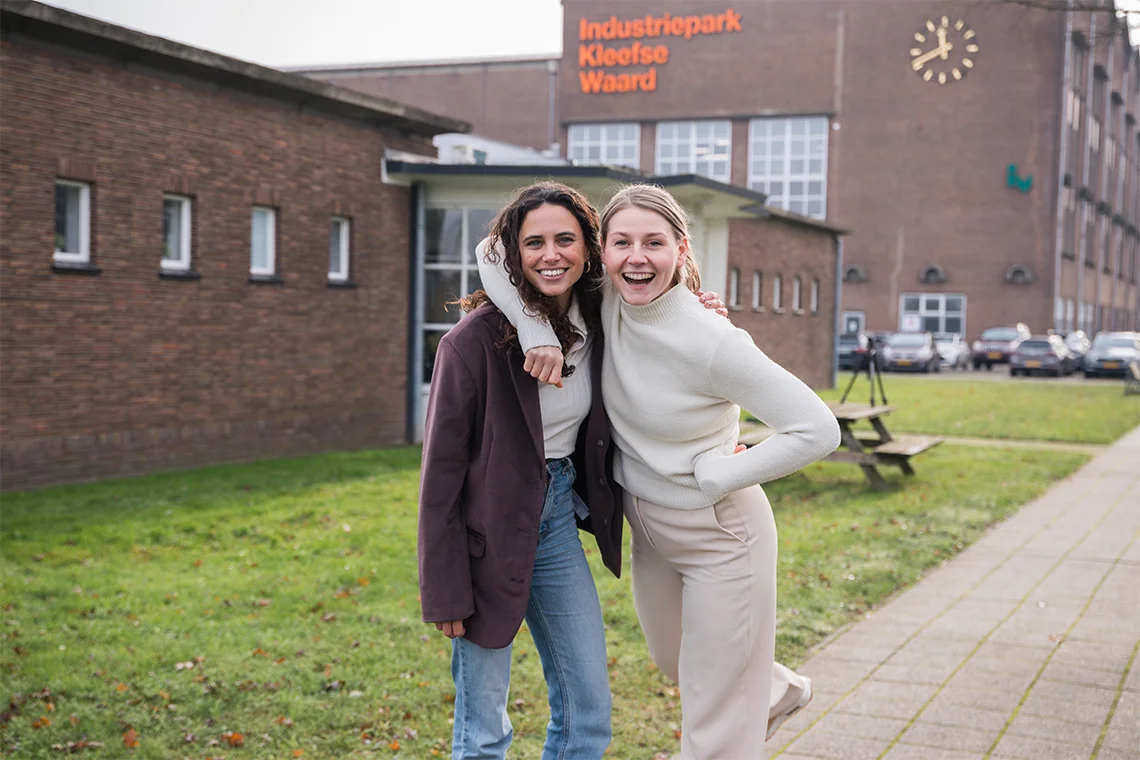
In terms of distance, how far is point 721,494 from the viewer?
11.2 feet

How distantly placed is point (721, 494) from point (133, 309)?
11.4 metres

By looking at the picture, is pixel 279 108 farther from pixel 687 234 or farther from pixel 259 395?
pixel 687 234

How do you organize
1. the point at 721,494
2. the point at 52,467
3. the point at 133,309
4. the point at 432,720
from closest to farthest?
the point at 721,494 → the point at 432,720 → the point at 52,467 → the point at 133,309

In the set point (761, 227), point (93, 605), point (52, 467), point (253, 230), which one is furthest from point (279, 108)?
point (761, 227)

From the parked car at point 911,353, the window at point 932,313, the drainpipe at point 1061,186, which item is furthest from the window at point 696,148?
the drainpipe at point 1061,186

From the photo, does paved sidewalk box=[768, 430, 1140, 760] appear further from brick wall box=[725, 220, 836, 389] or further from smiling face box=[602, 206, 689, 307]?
brick wall box=[725, 220, 836, 389]

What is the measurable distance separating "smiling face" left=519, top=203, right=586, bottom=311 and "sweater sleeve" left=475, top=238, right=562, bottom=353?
0.07 m

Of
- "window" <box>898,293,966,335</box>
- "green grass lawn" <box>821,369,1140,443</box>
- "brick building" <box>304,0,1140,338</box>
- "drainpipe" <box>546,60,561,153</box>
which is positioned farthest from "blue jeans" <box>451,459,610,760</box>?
"drainpipe" <box>546,60,561,153</box>

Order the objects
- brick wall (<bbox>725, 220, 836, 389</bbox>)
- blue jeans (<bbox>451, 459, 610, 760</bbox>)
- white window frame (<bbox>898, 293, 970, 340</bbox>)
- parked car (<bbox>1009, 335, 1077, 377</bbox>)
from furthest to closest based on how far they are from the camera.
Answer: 1. white window frame (<bbox>898, 293, 970, 340</bbox>)
2. parked car (<bbox>1009, 335, 1077, 377</bbox>)
3. brick wall (<bbox>725, 220, 836, 389</bbox>)
4. blue jeans (<bbox>451, 459, 610, 760</bbox>)

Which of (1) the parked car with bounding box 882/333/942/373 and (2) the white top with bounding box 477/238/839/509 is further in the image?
(1) the parked car with bounding box 882/333/942/373

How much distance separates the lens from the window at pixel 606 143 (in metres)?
54.0

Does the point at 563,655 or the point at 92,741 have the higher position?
the point at 563,655

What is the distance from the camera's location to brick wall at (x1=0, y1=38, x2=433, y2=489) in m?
12.3

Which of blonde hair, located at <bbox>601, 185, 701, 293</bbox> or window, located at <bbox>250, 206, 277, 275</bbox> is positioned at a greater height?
window, located at <bbox>250, 206, 277, 275</bbox>
